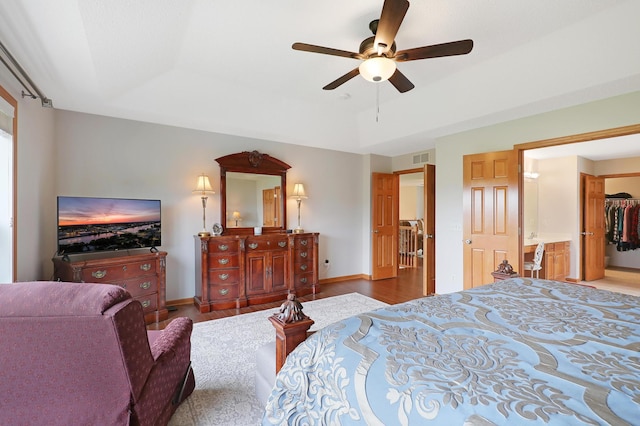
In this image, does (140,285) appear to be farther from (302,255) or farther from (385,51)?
(385,51)

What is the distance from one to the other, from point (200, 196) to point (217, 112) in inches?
47.2

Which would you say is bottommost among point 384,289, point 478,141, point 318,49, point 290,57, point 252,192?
point 384,289

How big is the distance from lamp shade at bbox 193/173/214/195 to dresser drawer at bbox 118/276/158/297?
1.25 meters

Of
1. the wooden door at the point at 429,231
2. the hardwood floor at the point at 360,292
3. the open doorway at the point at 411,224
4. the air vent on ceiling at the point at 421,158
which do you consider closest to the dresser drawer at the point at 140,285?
the hardwood floor at the point at 360,292

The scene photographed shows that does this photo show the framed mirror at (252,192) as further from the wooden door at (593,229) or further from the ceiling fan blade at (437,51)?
the wooden door at (593,229)

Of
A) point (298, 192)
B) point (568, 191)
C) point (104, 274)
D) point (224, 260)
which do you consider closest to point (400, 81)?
point (298, 192)

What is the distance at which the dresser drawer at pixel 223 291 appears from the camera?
3.96 metres

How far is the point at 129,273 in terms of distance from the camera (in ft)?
10.9

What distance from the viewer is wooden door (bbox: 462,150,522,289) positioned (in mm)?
3625

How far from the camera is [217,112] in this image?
12.9ft

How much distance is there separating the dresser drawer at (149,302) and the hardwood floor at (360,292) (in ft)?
0.62

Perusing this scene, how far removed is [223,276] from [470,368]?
11.5ft

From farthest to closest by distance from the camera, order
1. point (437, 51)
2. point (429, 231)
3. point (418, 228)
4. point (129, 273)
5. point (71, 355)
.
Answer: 1. point (418, 228)
2. point (429, 231)
3. point (129, 273)
4. point (437, 51)
5. point (71, 355)

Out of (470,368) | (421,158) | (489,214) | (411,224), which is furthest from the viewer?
(411,224)
